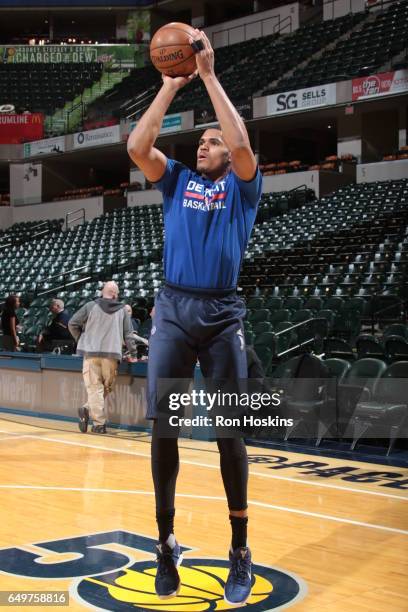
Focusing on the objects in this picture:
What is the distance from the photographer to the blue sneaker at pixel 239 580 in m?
3.11

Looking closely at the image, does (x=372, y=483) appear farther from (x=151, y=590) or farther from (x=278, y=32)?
(x=278, y=32)

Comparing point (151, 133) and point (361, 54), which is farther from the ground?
point (361, 54)

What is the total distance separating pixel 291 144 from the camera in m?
29.8

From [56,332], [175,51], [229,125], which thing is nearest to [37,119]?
[56,332]

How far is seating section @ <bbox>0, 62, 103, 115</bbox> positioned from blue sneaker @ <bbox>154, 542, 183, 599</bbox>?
31.3 metres

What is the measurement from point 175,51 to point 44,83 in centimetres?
3318

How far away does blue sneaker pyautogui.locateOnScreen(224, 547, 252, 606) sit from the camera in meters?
3.11

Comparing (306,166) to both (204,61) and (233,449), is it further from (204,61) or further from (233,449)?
(233,449)

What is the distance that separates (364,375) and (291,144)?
2304cm

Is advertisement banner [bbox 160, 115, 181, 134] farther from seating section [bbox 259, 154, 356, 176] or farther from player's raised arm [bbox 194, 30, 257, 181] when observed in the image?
player's raised arm [bbox 194, 30, 257, 181]

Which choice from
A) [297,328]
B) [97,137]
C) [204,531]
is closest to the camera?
[204,531]

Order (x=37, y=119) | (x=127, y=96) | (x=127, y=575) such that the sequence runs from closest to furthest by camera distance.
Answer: (x=127, y=575) → (x=127, y=96) → (x=37, y=119)

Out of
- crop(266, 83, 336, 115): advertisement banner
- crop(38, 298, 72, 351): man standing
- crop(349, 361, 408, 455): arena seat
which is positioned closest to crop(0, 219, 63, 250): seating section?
crop(266, 83, 336, 115): advertisement banner

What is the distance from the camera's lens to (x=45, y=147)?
30734 mm
